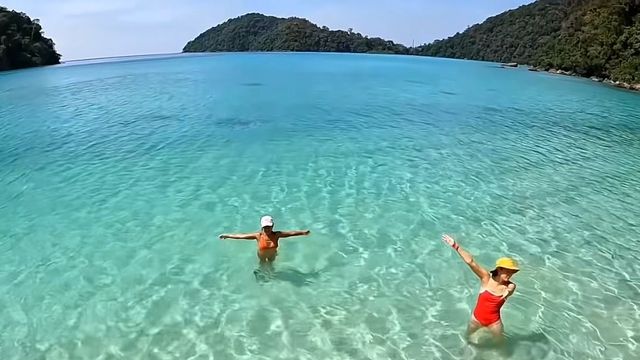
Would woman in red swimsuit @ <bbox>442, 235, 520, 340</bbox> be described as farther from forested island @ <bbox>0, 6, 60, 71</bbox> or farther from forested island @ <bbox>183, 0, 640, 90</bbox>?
forested island @ <bbox>0, 6, 60, 71</bbox>

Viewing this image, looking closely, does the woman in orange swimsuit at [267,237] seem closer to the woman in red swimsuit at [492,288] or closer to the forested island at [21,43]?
the woman in red swimsuit at [492,288]

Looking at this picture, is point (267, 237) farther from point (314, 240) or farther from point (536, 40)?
point (536, 40)

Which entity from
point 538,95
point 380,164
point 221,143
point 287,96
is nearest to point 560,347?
point 380,164

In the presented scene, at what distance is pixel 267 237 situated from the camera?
782 centimetres

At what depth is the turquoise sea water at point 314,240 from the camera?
258 inches

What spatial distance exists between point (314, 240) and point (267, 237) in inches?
68.4

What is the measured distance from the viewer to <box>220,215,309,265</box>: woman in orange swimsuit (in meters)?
7.71

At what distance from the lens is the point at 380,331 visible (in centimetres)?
663

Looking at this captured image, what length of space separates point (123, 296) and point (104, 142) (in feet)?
41.6

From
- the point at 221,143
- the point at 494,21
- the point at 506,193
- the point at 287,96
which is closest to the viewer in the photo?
the point at 506,193

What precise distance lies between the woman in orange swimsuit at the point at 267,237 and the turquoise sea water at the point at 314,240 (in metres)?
0.28

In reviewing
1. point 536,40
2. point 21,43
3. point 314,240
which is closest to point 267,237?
point 314,240

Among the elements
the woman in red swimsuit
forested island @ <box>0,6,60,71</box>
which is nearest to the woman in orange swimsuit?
the woman in red swimsuit

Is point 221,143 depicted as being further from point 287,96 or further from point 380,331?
point 287,96
